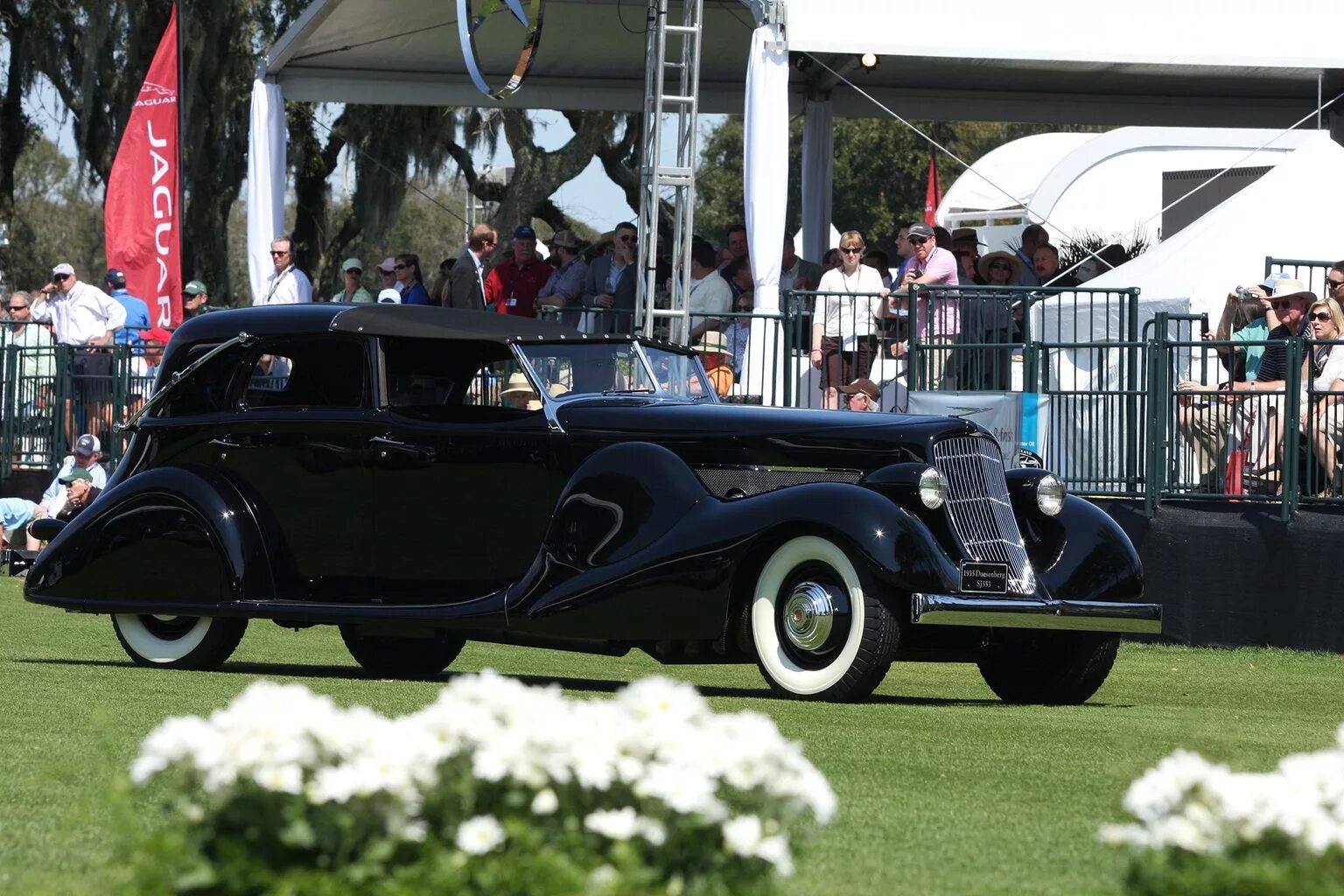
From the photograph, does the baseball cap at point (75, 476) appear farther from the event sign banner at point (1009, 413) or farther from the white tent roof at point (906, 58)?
the event sign banner at point (1009, 413)

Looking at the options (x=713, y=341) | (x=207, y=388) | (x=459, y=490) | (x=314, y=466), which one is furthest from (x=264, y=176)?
(x=459, y=490)

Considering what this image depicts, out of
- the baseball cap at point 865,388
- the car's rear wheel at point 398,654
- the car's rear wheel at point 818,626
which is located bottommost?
the car's rear wheel at point 398,654

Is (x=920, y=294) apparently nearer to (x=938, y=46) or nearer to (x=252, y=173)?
(x=938, y=46)

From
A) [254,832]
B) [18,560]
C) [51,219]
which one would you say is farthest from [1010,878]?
[51,219]

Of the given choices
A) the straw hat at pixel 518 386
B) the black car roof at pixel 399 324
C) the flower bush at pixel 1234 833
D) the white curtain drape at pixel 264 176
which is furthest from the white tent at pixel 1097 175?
the flower bush at pixel 1234 833

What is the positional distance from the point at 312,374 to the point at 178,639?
63.0 inches

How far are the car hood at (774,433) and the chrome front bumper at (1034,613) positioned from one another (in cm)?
79

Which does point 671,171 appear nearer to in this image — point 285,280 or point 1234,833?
point 285,280

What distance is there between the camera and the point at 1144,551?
13047 millimetres

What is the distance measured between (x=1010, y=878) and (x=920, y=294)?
34.2 feet

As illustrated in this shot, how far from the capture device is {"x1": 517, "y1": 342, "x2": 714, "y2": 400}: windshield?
9.56 metres

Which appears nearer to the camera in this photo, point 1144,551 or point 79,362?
point 1144,551

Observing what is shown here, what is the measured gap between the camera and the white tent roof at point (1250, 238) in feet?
51.6

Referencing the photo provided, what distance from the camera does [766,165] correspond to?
15547 mm
